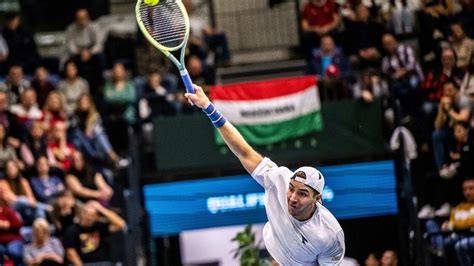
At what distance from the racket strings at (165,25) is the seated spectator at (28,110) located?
8.31m

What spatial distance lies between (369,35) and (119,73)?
157 inches

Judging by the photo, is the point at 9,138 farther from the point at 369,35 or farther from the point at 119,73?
the point at 369,35

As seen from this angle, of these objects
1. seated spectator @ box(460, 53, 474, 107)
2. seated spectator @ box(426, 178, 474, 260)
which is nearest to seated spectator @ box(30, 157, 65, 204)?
seated spectator @ box(426, 178, 474, 260)

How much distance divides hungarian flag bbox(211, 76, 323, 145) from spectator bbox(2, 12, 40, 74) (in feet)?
14.3

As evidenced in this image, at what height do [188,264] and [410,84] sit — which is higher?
[410,84]

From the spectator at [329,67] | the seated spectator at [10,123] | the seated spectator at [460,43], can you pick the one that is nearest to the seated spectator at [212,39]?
the spectator at [329,67]

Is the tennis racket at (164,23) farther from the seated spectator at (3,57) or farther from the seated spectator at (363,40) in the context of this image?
the seated spectator at (3,57)

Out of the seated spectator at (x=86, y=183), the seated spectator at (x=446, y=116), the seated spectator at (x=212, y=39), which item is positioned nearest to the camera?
the seated spectator at (x=446, y=116)

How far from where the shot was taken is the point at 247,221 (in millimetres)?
17750

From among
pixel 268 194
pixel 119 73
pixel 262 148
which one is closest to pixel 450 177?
pixel 262 148

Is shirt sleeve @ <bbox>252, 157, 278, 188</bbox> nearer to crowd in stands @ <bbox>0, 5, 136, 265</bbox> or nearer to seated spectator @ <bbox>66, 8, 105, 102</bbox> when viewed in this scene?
crowd in stands @ <bbox>0, 5, 136, 265</bbox>

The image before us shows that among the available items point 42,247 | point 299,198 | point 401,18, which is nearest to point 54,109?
point 42,247

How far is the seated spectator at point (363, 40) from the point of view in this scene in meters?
20.0

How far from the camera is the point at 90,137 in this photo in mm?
19000
